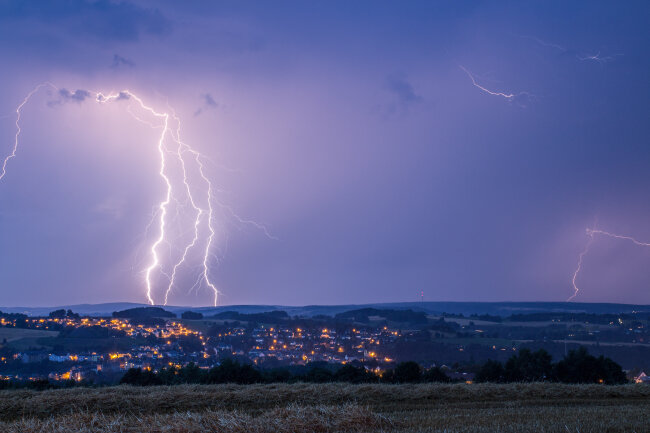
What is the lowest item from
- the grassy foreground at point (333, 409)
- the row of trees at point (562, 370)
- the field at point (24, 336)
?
the field at point (24, 336)

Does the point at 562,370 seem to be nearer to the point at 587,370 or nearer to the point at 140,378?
the point at 587,370

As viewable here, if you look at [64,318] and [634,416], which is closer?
[634,416]

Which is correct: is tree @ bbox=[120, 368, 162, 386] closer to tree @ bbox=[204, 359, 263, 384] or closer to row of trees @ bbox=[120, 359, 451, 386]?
row of trees @ bbox=[120, 359, 451, 386]

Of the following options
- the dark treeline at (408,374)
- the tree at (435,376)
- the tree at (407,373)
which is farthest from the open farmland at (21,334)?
the tree at (435,376)

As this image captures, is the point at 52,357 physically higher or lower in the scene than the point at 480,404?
lower

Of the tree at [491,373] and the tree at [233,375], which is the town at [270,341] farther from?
the tree at [233,375]

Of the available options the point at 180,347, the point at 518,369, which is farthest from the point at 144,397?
the point at 180,347

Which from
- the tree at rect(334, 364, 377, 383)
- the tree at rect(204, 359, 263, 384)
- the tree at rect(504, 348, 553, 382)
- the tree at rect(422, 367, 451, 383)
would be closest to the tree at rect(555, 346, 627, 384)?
the tree at rect(504, 348, 553, 382)

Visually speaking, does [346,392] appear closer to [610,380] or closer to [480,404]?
[480,404]
